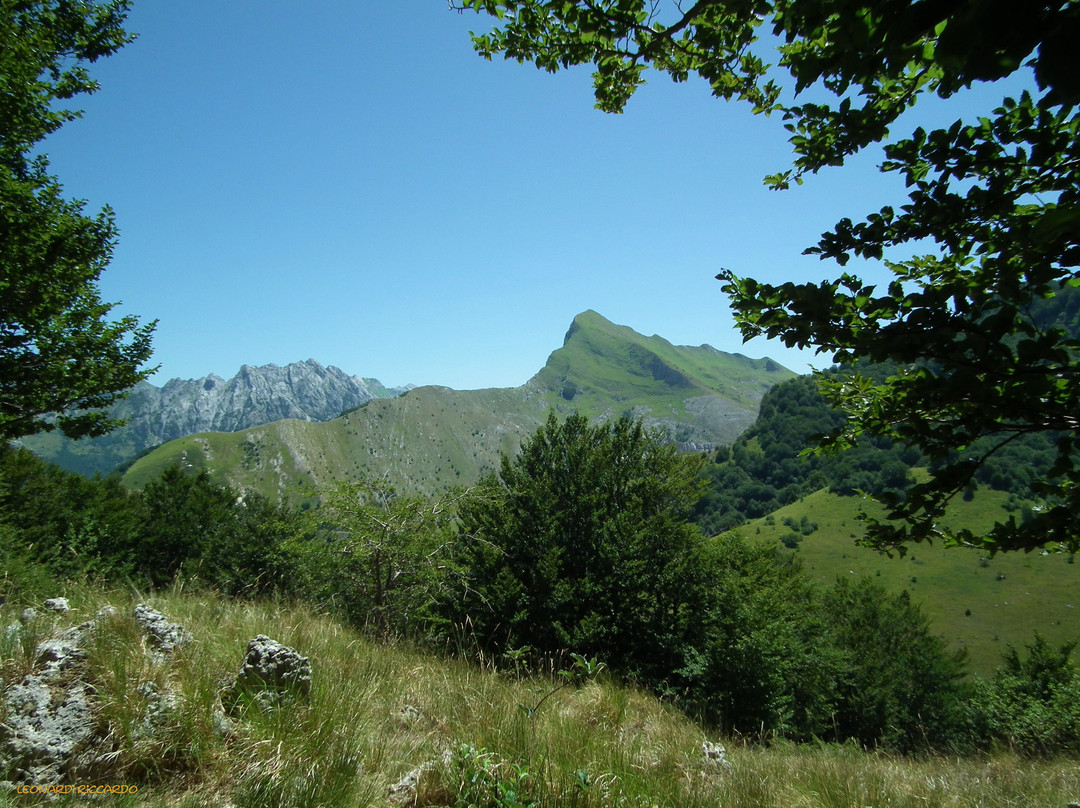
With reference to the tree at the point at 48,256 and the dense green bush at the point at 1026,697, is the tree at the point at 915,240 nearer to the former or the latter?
the tree at the point at 48,256

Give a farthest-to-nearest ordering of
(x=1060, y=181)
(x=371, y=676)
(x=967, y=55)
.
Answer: (x=371, y=676) → (x=1060, y=181) → (x=967, y=55)

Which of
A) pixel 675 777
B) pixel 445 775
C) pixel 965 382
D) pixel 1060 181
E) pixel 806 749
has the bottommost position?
pixel 806 749

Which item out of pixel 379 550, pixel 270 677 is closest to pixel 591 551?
pixel 379 550

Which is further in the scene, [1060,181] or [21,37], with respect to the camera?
[21,37]

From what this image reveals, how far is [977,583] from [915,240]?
13632 cm

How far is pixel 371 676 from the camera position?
470 centimetres

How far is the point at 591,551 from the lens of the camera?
17766mm

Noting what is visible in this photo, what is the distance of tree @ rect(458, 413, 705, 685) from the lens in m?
15.7

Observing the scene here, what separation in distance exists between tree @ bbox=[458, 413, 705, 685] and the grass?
30.8 ft

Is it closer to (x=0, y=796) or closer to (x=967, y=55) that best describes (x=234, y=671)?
(x=0, y=796)

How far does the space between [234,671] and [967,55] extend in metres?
5.23

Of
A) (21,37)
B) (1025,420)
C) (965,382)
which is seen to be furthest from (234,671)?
(21,37)

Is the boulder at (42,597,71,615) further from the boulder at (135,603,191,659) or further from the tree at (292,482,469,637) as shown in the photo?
the tree at (292,482,469,637)

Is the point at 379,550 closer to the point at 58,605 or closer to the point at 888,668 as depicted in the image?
the point at 58,605
